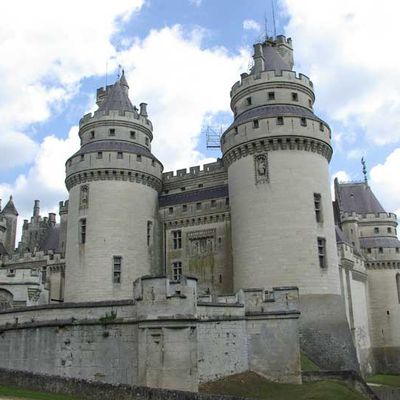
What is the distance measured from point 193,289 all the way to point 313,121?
55.0 feet

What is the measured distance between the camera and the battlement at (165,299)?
804 inches

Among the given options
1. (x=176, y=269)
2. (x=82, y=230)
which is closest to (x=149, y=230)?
(x=176, y=269)

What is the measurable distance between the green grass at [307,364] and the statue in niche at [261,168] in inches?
424

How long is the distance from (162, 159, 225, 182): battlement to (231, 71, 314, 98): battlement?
6017 millimetres

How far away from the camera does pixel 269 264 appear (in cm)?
3056

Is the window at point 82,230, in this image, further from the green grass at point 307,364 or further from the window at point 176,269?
the green grass at point 307,364

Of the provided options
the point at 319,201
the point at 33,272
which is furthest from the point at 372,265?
the point at 33,272

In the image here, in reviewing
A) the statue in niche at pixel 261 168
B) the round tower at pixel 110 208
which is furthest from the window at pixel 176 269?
the statue in niche at pixel 261 168

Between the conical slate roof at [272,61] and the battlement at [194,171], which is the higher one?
the conical slate roof at [272,61]

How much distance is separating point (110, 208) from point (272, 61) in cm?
1563

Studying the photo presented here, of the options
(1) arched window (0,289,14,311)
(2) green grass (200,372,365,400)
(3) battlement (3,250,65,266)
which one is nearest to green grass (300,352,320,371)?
(2) green grass (200,372,365,400)

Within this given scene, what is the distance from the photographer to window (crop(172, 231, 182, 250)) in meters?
38.3

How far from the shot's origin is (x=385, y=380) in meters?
38.1

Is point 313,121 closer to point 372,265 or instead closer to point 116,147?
point 116,147
